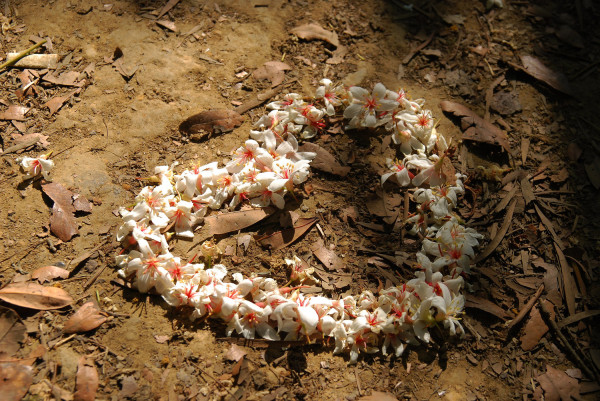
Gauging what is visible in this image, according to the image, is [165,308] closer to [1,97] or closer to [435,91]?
[1,97]

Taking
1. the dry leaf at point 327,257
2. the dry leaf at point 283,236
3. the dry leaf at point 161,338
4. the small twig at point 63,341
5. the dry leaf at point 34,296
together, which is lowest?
the dry leaf at point 161,338

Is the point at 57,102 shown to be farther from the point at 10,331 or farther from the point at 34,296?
the point at 10,331

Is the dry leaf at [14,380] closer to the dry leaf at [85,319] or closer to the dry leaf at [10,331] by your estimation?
the dry leaf at [10,331]

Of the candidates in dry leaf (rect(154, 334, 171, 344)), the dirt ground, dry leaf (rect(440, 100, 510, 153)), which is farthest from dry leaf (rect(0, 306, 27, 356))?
dry leaf (rect(440, 100, 510, 153))

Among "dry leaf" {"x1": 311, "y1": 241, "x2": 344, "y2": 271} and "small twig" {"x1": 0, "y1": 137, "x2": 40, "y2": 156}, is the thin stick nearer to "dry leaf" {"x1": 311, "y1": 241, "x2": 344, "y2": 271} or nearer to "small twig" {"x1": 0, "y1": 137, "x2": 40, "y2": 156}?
"small twig" {"x1": 0, "y1": 137, "x2": 40, "y2": 156}

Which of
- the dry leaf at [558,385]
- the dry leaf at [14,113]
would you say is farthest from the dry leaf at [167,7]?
the dry leaf at [558,385]
